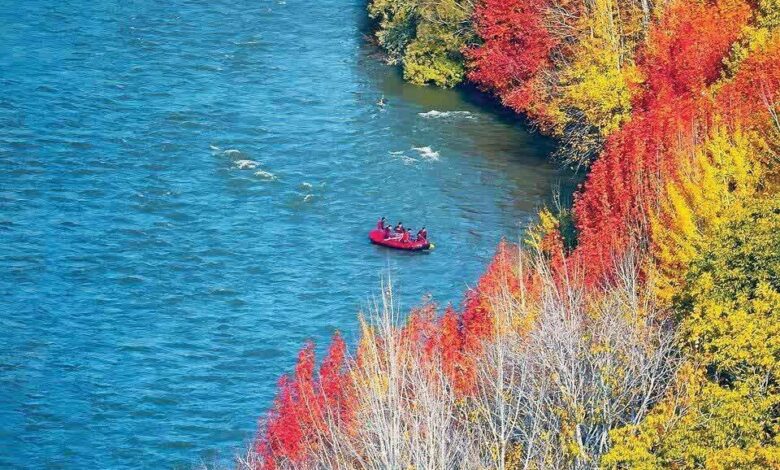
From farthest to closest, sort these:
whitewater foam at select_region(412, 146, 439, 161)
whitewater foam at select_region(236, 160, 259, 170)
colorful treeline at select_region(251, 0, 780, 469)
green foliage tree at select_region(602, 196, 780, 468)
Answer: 1. whitewater foam at select_region(412, 146, 439, 161)
2. whitewater foam at select_region(236, 160, 259, 170)
3. colorful treeline at select_region(251, 0, 780, 469)
4. green foliage tree at select_region(602, 196, 780, 468)

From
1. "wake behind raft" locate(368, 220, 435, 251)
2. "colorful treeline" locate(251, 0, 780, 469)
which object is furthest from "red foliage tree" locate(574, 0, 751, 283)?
"wake behind raft" locate(368, 220, 435, 251)

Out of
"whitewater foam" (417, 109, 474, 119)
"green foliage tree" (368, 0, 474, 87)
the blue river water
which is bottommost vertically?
the blue river water

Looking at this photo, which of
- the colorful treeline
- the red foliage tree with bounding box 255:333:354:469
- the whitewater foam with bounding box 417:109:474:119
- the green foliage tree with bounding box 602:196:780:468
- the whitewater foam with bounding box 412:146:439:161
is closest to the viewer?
the green foliage tree with bounding box 602:196:780:468

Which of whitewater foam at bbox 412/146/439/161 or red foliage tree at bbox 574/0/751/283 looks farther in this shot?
whitewater foam at bbox 412/146/439/161

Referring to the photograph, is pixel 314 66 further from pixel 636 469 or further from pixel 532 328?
pixel 636 469

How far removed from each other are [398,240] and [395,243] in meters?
0.32

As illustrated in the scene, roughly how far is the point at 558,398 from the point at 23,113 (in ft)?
Result: 228

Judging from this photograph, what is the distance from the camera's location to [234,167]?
10319cm

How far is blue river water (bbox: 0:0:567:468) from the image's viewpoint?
7381cm

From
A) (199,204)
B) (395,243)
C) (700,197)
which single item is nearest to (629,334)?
(700,197)

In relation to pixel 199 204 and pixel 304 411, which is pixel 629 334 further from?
pixel 199 204

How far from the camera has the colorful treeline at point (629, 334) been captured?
4425 cm

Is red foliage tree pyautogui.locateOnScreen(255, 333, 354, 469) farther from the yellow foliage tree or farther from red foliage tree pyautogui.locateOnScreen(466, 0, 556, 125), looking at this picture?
red foliage tree pyautogui.locateOnScreen(466, 0, 556, 125)

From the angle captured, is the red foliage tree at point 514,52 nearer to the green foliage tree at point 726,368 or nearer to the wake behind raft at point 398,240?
the wake behind raft at point 398,240
